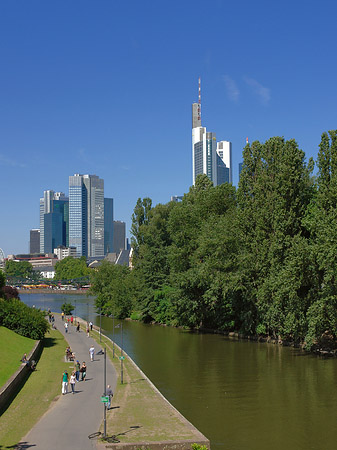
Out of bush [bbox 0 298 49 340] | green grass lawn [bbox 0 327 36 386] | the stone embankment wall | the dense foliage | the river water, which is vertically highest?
the dense foliage

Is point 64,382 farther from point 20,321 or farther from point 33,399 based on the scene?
point 20,321

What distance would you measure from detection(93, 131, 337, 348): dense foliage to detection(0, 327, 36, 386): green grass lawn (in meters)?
22.3

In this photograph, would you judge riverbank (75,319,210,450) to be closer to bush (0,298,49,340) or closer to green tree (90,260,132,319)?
bush (0,298,49,340)

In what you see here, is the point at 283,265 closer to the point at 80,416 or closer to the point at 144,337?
the point at 144,337

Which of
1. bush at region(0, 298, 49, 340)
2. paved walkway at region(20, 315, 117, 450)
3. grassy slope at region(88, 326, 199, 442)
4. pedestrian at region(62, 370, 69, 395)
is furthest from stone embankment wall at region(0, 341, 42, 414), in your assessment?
bush at region(0, 298, 49, 340)

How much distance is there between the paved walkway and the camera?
23094mm

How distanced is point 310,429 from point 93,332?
46.9m

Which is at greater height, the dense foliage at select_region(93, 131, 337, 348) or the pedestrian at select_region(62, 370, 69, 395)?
the dense foliage at select_region(93, 131, 337, 348)

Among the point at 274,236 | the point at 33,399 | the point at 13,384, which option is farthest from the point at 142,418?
the point at 274,236

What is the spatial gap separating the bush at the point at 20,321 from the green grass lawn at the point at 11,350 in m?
1.44

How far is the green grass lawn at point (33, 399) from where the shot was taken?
82.8ft

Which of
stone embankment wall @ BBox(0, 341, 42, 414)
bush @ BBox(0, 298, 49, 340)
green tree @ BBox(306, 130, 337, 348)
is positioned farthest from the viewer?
bush @ BBox(0, 298, 49, 340)

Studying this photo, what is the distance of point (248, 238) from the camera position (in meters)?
57.6

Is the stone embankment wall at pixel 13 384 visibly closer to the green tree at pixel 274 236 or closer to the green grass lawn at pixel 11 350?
the green grass lawn at pixel 11 350
